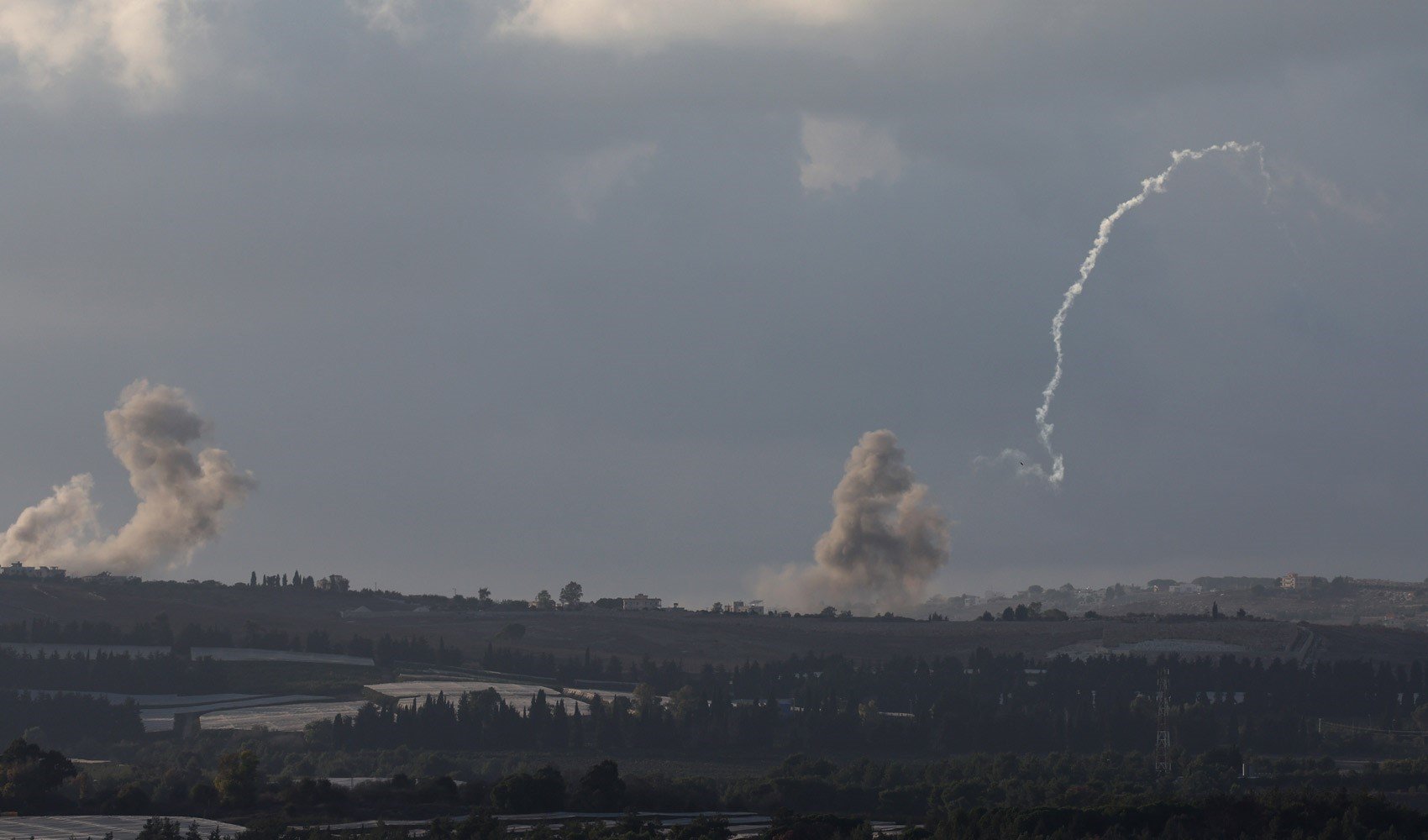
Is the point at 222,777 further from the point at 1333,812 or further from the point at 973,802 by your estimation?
the point at 1333,812

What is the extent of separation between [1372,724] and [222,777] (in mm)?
122511

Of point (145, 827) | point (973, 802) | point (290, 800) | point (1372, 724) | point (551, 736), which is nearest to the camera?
point (145, 827)

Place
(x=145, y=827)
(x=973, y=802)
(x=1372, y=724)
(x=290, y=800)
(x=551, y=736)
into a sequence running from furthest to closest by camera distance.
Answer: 1. (x=1372, y=724)
2. (x=551, y=736)
3. (x=973, y=802)
4. (x=290, y=800)
5. (x=145, y=827)

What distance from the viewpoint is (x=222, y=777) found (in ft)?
397

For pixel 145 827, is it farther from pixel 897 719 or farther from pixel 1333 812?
pixel 897 719

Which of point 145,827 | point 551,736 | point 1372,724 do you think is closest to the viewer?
point 145,827

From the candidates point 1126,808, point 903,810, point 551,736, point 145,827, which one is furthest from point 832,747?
point 145,827

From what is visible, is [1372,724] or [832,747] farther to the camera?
[1372,724]

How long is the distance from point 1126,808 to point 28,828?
56073 millimetres

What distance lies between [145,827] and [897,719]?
327 feet

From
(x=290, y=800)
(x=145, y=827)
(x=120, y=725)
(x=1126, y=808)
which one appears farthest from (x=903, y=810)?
(x=120, y=725)

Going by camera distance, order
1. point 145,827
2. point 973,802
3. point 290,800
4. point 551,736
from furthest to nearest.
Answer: point 551,736
point 973,802
point 290,800
point 145,827

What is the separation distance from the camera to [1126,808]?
104562 millimetres

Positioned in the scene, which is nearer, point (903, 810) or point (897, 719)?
point (903, 810)
